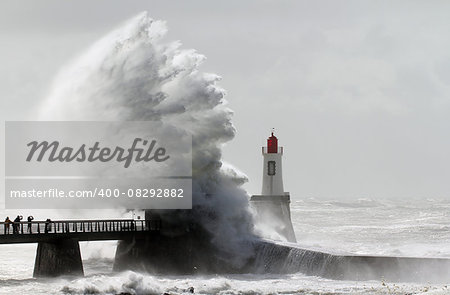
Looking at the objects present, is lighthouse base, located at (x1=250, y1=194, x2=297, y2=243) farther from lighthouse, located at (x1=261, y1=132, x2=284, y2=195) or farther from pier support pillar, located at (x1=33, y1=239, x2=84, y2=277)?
pier support pillar, located at (x1=33, y1=239, x2=84, y2=277)

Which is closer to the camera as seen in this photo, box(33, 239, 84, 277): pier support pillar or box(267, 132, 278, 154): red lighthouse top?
box(33, 239, 84, 277): pier support pillar

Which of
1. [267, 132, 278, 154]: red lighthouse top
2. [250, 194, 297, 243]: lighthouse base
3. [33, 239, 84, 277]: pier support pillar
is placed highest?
[267, 132, 278, 154]: red lighthouse top

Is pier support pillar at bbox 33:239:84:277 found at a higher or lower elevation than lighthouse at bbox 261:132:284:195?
lower

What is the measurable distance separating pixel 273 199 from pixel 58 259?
16.1 meters

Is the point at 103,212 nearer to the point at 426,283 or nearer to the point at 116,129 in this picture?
the point at 116,129

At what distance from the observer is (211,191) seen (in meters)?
38.0

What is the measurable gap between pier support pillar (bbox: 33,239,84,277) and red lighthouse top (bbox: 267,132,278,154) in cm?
1597

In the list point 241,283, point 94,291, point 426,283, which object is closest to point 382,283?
point 426,283

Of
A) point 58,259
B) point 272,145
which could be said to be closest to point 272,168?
point 272,145

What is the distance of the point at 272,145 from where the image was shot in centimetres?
4744

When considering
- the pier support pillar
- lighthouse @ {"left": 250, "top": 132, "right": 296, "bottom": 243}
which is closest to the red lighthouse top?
lighthouse @ {"left": 250, "top": 132, "right": 296, "bottom": 243}

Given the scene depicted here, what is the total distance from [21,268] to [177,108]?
399 inches

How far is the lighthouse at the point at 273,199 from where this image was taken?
46.4 meters

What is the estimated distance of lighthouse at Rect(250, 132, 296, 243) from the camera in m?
46.4
